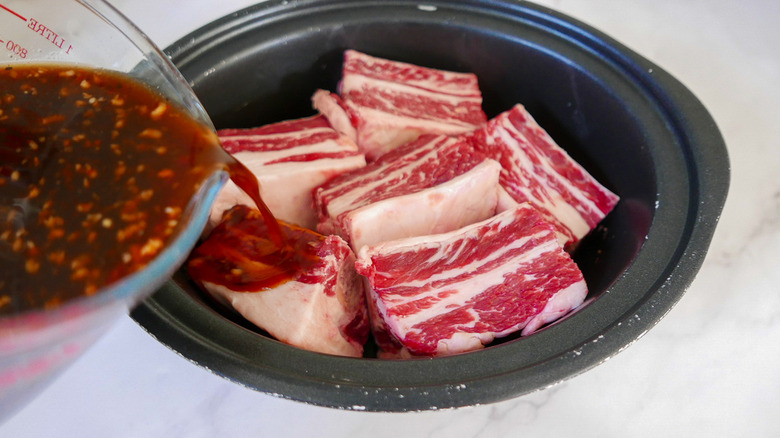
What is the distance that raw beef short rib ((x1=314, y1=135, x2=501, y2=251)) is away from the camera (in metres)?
1.63

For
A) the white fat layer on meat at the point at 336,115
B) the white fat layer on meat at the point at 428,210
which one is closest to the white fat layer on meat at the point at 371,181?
the white fat layer on meat at the point at 428,210

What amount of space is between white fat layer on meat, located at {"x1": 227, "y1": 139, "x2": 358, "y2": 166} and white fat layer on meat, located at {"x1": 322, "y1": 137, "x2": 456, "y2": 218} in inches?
5.9

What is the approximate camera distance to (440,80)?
2107 millimetres

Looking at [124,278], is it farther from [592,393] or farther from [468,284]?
[592,393]

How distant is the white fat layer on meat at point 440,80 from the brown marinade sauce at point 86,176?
822 millimetres

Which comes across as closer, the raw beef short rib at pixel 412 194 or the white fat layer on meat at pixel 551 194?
the raw beef short rib at pixel 412 194

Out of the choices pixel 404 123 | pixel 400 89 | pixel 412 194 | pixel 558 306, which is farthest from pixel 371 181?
pixel 558 306

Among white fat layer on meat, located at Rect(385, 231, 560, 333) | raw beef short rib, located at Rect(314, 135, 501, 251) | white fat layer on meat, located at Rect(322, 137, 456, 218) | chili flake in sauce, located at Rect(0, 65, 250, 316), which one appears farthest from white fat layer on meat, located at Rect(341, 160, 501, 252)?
chili flake in sauce, located at Rect(0, 65, 250, 316)

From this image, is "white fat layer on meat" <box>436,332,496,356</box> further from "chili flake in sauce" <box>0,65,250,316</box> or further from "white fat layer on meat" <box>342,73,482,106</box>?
"white fat layer on meat" <box>342,73,482,106</box>

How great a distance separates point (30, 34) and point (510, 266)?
4.30ft

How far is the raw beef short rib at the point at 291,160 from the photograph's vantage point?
1.78 metres

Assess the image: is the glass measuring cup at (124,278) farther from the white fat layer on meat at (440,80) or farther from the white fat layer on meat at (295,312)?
the white fat layer on meat at (440,80)

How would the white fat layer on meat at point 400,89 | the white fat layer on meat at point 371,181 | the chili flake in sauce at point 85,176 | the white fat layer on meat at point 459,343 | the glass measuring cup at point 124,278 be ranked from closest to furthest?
the glass measuring cup at point 124,278 < the chili flake in sauce at point 85,176 < the white fat layer on meat at point 459,343 < the white fat layer on meat at point 371,181 < the white fat layer on meat at point 400,89

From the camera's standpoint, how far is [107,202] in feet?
3.85
